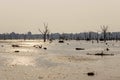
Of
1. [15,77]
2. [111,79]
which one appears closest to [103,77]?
[111,79]

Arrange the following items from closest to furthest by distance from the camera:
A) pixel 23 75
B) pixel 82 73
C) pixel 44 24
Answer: pixel 23 75 < pixel 82 73 < pixel 44 24

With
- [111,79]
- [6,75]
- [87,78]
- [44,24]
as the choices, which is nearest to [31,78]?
[6,75]

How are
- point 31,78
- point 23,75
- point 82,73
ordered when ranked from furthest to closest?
point 82,73, point 23,75, point 31,78

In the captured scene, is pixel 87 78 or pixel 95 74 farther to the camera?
pixel 95 74

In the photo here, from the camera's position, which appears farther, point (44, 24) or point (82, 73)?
point (44, 24)

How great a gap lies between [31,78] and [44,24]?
16182 centimetres

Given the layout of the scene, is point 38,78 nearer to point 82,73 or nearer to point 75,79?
point 75,79

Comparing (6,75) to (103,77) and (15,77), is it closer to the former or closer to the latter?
(15,77)

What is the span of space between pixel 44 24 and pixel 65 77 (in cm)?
16074

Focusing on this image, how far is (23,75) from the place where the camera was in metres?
36.6

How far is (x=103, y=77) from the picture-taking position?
117ft

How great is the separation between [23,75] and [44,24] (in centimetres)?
15938

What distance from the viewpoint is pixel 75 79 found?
Answer: 34.2 m

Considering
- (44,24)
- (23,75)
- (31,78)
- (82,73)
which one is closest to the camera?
(31,78)
